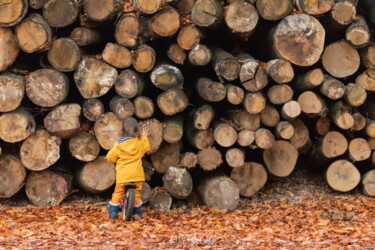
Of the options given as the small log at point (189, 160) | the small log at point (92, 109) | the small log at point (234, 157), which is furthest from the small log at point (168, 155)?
the small log at point (92, 109)

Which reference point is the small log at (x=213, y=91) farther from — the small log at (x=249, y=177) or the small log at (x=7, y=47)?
the small log at (x=7, y=47)

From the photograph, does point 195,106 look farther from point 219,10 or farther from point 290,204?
point 290,204

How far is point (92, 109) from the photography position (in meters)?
6.24

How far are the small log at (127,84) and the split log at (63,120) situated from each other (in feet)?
2.17

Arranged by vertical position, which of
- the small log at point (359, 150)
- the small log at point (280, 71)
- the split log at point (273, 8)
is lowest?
the small log at point (359, 150)

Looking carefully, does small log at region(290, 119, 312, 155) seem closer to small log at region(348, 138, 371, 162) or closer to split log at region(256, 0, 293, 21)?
small log at region(348, 138, 371, 162)

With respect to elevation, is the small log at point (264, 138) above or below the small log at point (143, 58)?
below

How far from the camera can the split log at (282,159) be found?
7059mm

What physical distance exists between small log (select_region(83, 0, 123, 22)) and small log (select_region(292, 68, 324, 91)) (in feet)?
9.48

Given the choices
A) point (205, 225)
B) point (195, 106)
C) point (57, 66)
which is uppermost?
point (57, 66)

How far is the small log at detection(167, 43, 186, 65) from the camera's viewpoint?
252 inches

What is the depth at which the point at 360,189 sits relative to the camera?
7.38 metres

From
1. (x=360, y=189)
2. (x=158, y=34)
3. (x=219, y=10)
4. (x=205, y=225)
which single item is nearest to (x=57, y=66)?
(x=158, y=34)

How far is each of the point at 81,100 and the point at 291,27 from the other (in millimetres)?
3212
